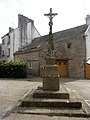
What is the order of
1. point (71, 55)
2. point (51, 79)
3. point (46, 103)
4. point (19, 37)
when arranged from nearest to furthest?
point (46, 103), point (51, 79), point (71, 55), point (19, 37)

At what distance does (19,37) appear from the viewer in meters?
31.7

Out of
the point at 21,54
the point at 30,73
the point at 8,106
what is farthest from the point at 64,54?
the point at 8,106

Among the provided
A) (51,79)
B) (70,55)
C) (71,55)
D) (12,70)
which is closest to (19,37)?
(12,70)

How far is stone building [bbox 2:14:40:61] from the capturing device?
31359 millimetres

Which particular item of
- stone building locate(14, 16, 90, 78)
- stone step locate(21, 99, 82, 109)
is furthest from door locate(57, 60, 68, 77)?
stone step locate(21, 99, 82, 109)

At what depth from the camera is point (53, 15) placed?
939cm

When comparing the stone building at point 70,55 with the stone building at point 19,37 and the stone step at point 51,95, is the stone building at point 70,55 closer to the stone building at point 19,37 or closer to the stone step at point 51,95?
the stone building at point 19,37

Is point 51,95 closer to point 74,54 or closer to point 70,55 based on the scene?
point 74,54

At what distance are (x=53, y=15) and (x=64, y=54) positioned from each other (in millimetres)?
14695

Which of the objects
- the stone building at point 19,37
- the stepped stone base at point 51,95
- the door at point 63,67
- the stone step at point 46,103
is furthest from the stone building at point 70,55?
the stone step at point 46,103

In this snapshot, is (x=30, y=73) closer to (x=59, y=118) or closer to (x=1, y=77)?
(x=1, y=77)

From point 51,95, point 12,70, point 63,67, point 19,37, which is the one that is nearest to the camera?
point 51,95

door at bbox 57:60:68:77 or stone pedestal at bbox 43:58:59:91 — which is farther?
door at bbox 57:60:68:77

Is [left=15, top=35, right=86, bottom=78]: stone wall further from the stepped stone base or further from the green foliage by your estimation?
the stepped stone base
